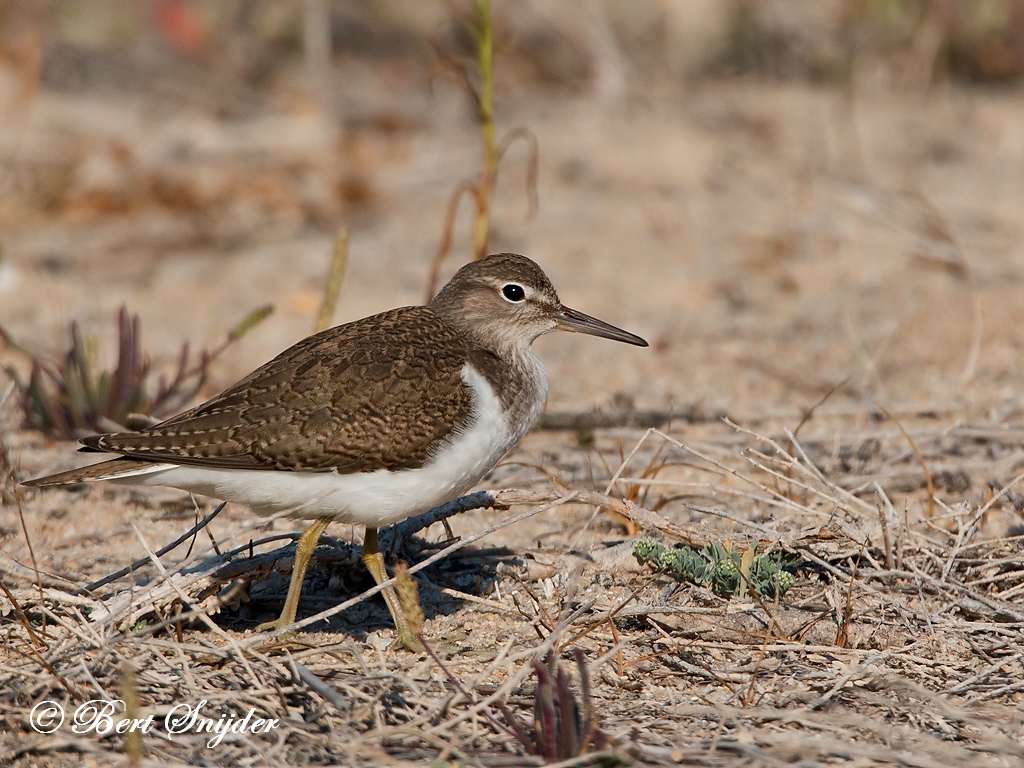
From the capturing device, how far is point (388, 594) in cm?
428

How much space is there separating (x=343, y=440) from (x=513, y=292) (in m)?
1.12

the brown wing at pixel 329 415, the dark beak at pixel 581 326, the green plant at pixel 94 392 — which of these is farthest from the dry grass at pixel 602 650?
the green plant at pixel 94 392

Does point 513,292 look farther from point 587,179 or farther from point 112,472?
point 587,179

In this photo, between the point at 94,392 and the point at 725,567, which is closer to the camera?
the point at 725,567

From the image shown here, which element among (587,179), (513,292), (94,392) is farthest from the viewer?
(587,179)

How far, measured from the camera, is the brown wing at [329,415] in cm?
408

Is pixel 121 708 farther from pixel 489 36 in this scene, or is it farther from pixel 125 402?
pixel 489 36

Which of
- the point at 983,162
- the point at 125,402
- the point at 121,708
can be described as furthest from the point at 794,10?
the point at 121,708

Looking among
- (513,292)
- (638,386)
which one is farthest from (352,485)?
(638,386)

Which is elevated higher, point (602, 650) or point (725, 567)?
point (725, 567)

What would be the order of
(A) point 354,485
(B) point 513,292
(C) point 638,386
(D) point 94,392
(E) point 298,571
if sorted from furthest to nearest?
(C) point 638,386 → (D) point 94,392 → (B) point 513,292 → (E) point 298,571 → (A) point 354,485

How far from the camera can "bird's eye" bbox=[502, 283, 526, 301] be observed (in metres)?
4.86

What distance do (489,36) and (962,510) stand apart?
121 inches

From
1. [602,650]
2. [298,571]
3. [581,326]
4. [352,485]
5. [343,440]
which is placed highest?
[581,326]
